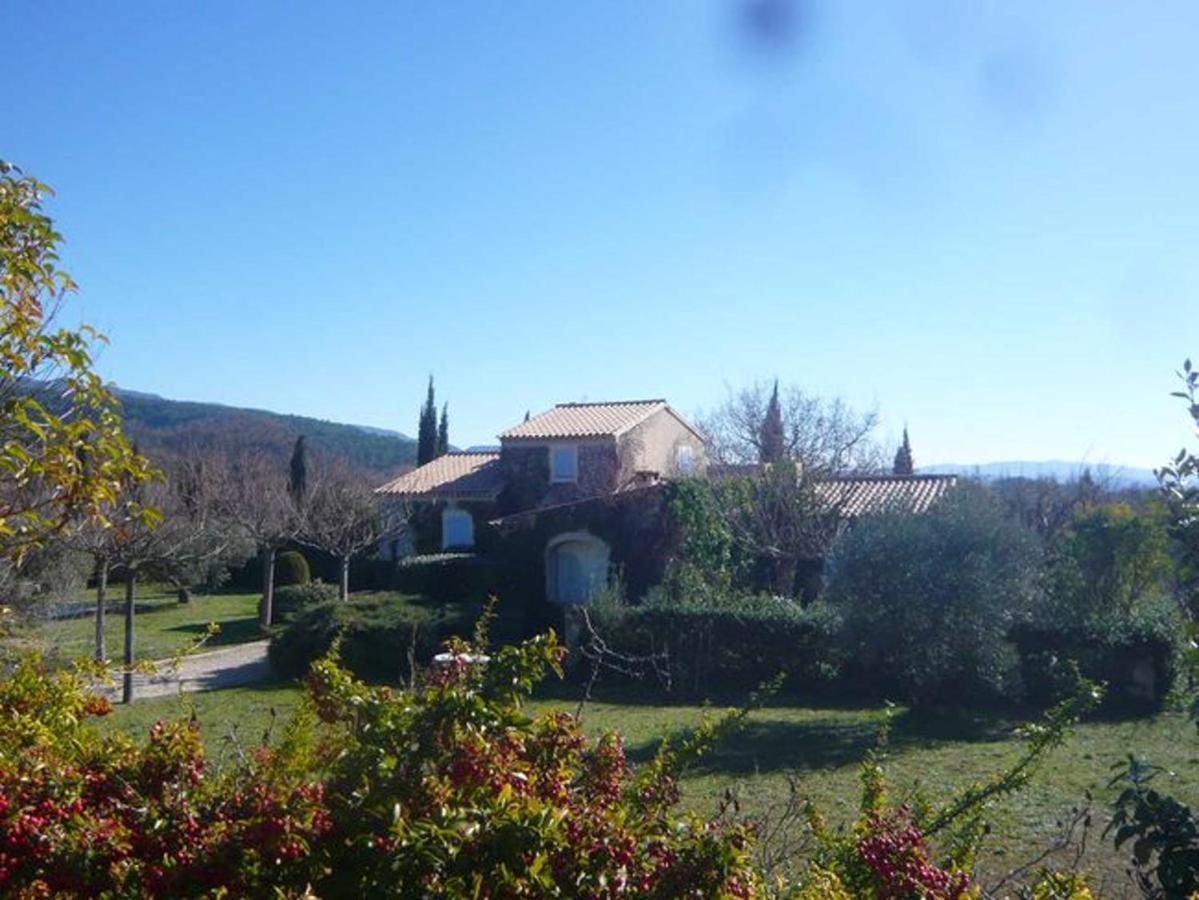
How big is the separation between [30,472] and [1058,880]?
340cm

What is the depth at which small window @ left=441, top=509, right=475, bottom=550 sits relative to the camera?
31.0 metres

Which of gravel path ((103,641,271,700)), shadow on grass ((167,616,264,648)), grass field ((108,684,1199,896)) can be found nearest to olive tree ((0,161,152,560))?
grass field ((108,684,1199,896))

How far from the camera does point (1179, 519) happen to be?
4.02 m

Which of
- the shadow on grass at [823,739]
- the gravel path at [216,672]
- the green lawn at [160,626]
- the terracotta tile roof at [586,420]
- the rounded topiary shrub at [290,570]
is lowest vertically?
the gravel path at [216,672]

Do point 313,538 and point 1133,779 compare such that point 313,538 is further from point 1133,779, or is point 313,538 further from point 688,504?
point 1133,779

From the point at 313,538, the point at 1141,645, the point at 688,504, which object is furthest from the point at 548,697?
the point at 313,538

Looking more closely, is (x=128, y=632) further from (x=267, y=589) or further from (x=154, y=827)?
(x=154, y=827)

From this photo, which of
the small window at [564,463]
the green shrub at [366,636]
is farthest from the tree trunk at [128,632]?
the small window at [564,463]

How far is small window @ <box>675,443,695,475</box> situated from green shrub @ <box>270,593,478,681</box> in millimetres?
14867

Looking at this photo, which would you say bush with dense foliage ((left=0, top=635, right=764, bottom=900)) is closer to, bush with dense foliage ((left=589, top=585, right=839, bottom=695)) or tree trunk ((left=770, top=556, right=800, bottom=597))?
bush with dense foliage ((left=589, top=585, right=839, bottom=695))

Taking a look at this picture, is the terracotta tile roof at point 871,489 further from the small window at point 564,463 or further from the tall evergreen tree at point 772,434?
the small window at point 564,463

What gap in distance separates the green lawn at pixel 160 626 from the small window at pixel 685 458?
526 inches

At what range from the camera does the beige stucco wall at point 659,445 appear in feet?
96.9

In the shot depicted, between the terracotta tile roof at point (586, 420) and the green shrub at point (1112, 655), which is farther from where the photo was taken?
the terracotta tile roof at point (586, 420)
